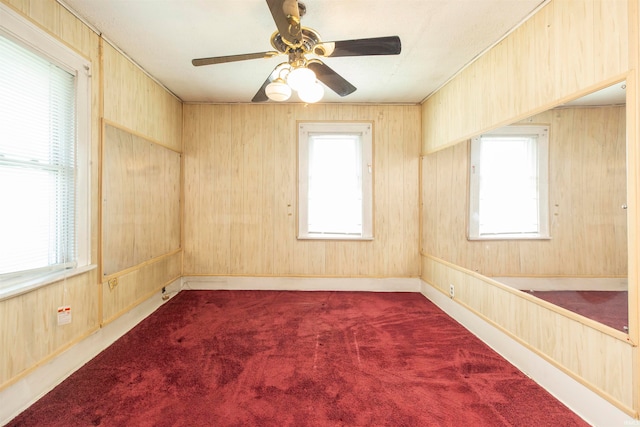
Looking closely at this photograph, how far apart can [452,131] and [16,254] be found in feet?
11.8

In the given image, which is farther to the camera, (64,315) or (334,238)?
(334,238)

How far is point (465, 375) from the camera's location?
1.88 m

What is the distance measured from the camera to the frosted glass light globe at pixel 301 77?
5.07ft

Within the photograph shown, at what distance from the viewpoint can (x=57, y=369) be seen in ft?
5.88

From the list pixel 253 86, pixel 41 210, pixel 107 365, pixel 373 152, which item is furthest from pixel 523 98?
pixel 107 365

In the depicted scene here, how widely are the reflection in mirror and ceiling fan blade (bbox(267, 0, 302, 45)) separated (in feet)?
5.41

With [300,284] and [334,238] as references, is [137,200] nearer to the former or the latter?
[300,284]

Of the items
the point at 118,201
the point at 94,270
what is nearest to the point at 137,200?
the point at 118,201

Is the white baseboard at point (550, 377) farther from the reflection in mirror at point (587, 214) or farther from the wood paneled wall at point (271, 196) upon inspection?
the wood paneled wall at point (271, 196)

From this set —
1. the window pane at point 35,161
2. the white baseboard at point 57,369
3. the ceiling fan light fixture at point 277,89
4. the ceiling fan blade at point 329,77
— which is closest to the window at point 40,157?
the window pane at point 35,161

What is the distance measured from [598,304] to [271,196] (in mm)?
3156

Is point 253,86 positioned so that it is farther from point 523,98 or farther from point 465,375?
point 465,375

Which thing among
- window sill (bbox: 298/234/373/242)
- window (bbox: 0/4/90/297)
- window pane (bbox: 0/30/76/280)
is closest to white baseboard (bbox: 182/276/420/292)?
window sill (bbox: 298/234/373/242)

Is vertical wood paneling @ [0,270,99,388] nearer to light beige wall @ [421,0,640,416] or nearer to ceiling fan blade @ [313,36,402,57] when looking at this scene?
ceiling fan blade @ [313,36,402,57]
